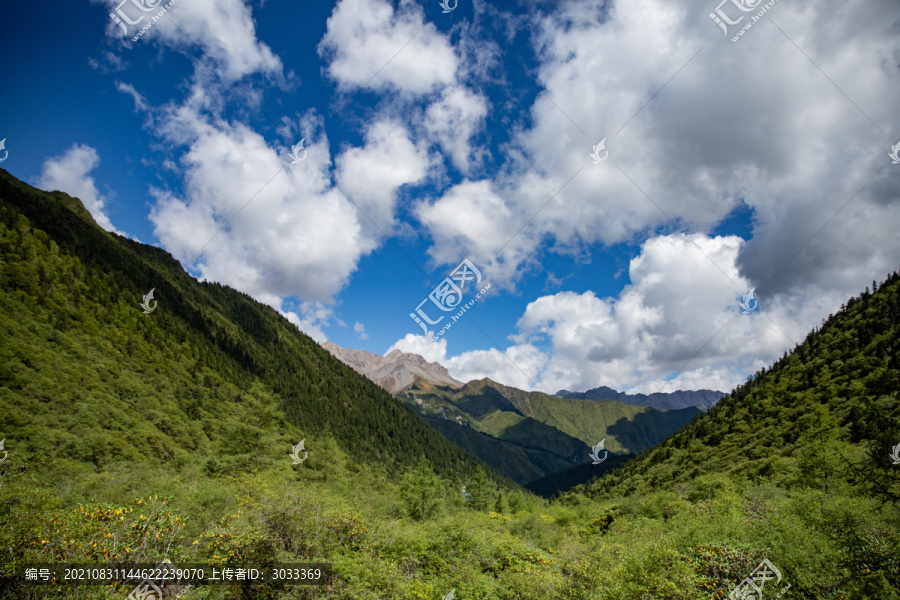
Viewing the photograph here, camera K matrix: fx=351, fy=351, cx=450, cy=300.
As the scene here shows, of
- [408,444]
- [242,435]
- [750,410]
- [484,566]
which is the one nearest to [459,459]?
[408,444]

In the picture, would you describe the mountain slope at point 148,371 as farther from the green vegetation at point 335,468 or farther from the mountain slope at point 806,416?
the mountain slope at point 806,416

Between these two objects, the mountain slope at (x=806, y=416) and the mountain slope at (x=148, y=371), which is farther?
the mountain slope at (x=148, y=371)

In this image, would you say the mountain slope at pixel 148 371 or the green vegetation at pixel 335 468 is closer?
the green vegetation at pixel 335 468

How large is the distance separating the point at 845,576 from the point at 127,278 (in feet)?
525

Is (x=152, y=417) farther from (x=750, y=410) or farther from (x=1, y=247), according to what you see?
(x=750, y=410)

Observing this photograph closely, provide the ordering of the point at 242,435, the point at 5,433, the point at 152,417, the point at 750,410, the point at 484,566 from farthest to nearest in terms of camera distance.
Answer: the point at 750,410 < the point at 152,417 < the point at 5,433 < the point at 242,435 < the point at 484,566

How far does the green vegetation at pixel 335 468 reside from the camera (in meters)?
13.8

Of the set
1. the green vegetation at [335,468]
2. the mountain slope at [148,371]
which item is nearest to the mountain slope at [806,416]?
the green vegetation at [335,468]

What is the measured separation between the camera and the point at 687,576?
1197cm

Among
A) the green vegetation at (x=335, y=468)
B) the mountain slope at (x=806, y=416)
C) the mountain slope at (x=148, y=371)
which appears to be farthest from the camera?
the mountain slope at (x=148, y=371)

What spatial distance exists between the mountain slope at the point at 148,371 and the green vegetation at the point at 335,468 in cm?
57

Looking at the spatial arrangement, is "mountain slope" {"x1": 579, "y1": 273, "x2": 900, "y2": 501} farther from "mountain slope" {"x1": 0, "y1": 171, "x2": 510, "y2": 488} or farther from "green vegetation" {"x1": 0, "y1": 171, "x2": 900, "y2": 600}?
"mountain slope" {"x1": 0, "y1": 171, "x2": 510, "y2": 488}

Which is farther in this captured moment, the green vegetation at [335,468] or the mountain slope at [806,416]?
the mountain slope at [806,416]

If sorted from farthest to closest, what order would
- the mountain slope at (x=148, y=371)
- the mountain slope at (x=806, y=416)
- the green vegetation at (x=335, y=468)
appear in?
the mountain slope at (x=148, y=371), the mountain slope at (x=806, y=416), the green vegetation at (x=335, y=468)
